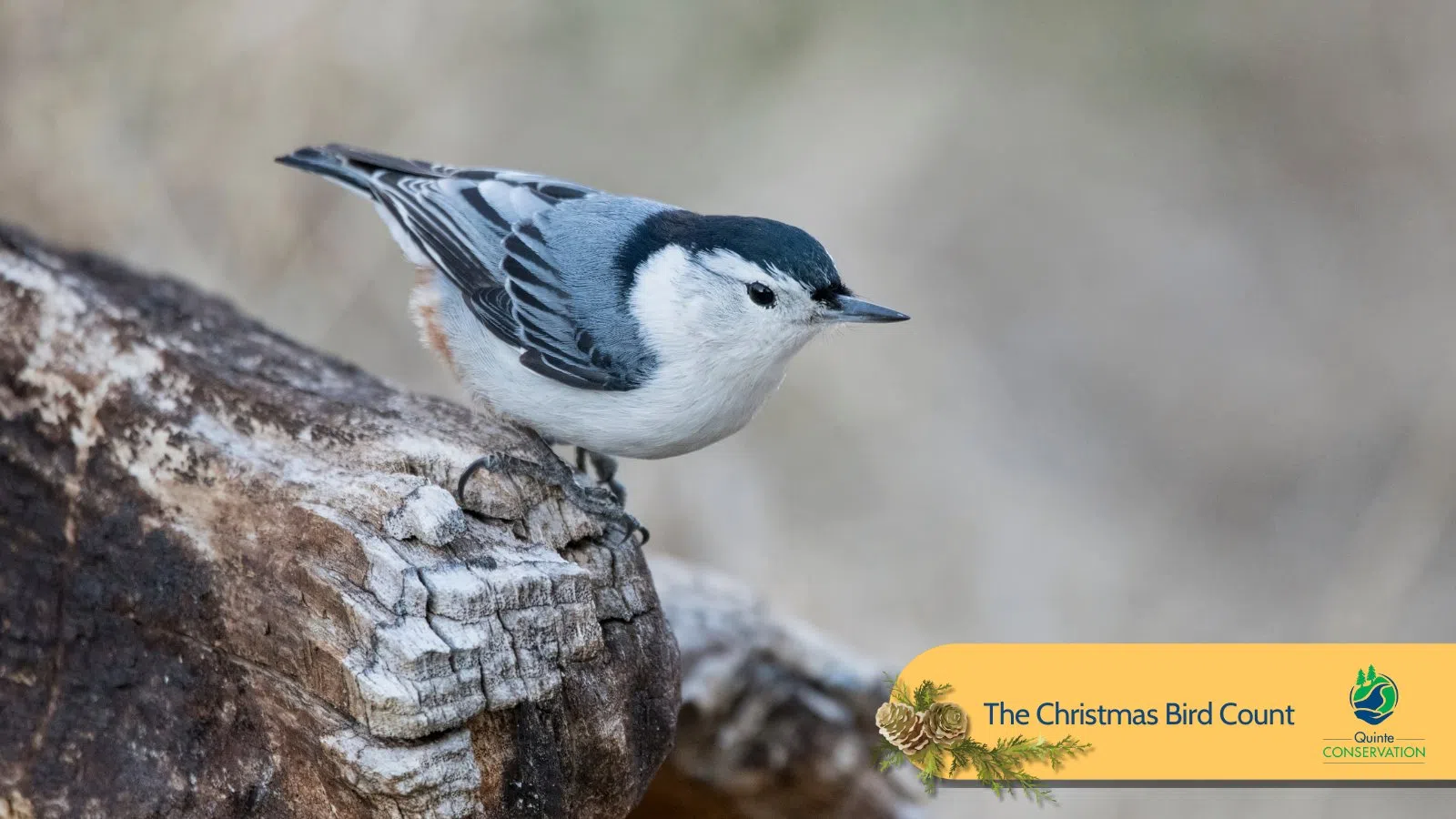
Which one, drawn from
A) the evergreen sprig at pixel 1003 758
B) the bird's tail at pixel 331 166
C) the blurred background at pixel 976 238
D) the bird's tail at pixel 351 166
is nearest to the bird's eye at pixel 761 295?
the evergreen sprig at pixel 1003 758

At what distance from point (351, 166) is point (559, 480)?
4.08 feet

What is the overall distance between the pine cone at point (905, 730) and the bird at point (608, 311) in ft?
2.20

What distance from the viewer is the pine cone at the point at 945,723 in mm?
2410

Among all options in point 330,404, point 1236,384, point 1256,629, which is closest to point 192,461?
point 330,404

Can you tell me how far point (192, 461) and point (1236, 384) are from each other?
4574 mm

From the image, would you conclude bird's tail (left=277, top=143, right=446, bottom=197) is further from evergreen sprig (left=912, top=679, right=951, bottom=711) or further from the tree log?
evergreen sprig (left=912, top=679, right=951, bottom=711)

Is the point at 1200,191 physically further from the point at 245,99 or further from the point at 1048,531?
the point at 245,99

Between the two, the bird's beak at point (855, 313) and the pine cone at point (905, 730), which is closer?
the pine cone at point (905, 730)

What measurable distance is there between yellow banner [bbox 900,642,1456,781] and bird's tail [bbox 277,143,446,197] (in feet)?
6.21

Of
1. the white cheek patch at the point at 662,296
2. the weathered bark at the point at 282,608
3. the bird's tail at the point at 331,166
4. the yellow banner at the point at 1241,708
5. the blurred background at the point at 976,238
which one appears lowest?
the weathered bark at the point at 282,608

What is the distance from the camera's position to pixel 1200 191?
5840 mm

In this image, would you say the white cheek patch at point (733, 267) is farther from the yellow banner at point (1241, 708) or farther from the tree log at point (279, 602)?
the yellow banner at point (1241, 708)

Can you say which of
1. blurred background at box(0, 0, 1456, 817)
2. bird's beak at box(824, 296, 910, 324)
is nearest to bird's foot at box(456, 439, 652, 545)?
bird's beak at box(824, 296, 910, 324)

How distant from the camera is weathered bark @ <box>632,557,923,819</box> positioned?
316cm
